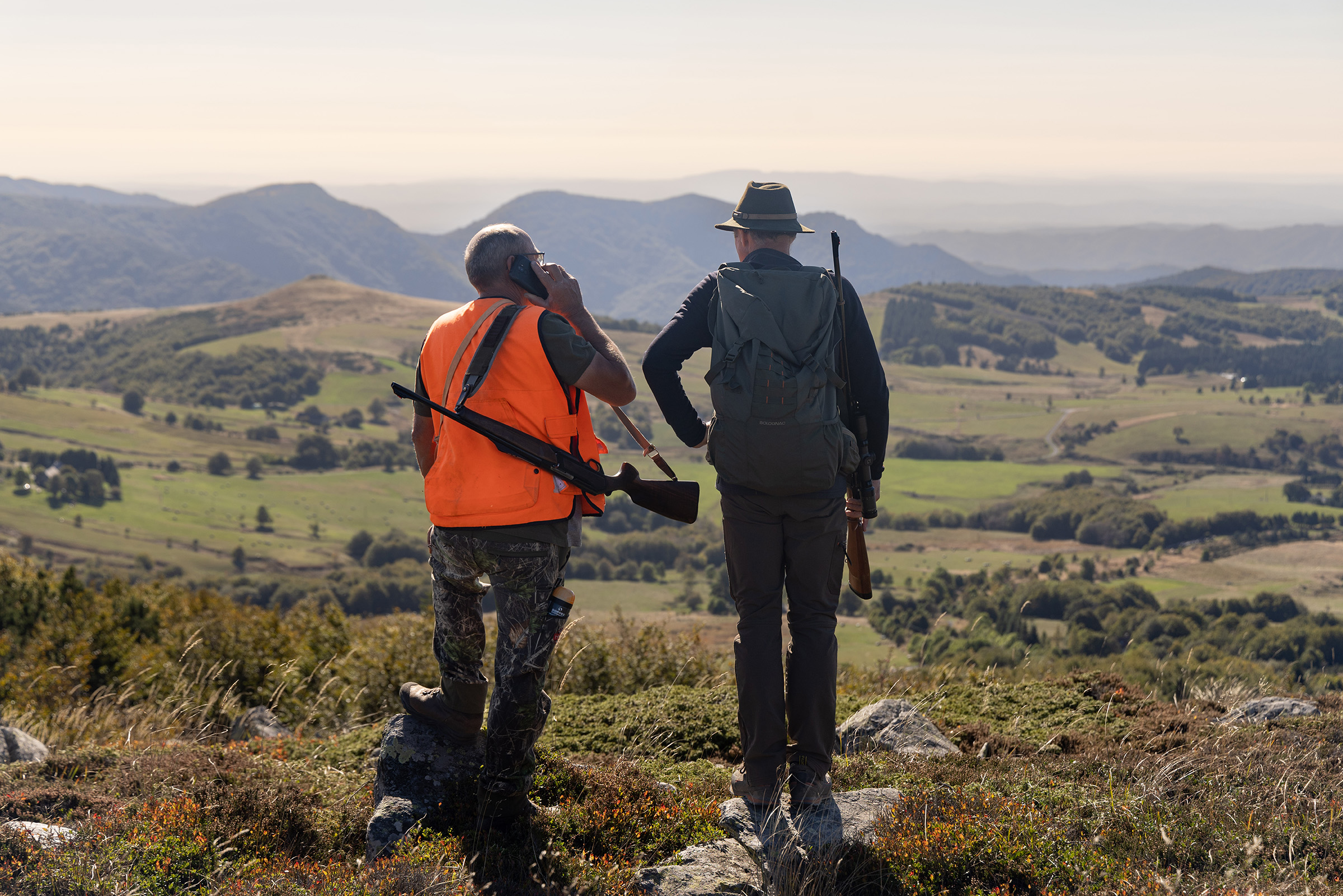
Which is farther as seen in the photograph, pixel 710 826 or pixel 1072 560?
pixel 1072 560

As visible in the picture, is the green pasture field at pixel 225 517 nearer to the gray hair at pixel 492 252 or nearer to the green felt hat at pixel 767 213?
the gray hair at pixel 492 252

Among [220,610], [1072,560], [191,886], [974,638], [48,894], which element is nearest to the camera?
[48,894]

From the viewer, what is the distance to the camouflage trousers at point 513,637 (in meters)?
4.04

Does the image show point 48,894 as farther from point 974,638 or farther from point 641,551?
point 641,551

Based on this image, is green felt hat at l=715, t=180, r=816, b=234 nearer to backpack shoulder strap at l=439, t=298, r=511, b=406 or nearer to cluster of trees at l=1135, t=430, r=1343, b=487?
backpack shoulder strap at l=439, t=298, r=511, b=406

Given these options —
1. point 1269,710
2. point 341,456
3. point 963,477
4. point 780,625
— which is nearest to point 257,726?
point 780,625

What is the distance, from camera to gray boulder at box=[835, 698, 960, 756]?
5.65 m

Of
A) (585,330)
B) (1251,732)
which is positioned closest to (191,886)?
(585,330)

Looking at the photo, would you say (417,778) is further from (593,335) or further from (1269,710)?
(1269,710)

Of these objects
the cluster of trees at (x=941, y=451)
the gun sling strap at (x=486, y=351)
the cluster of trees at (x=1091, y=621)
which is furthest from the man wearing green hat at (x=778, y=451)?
the cluster of trees at (x=941, y=451)

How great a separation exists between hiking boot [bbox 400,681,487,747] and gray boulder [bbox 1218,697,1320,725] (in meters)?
5.46

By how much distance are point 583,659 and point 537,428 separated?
4784mm

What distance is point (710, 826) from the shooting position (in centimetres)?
429

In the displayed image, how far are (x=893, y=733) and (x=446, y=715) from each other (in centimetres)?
298
